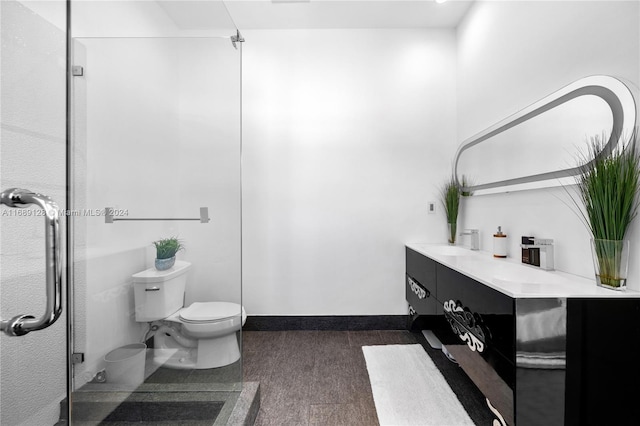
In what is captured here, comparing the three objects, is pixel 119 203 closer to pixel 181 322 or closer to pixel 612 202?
pixel 181 322

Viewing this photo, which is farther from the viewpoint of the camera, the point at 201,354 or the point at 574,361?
the point at 201,354

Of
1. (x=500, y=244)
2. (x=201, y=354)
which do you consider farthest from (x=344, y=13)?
(x=201, y=354)

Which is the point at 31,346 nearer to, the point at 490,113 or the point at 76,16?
the point at 76,16

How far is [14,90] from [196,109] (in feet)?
2.41

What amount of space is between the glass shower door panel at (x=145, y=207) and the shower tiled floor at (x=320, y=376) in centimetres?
37

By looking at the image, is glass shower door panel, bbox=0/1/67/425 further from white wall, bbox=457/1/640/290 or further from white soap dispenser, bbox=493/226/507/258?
white soap dispenser, bbox=493/226/507/258

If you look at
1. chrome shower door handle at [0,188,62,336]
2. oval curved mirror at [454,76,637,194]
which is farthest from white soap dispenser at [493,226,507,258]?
chrome shower door handle at [0,188,62,336]

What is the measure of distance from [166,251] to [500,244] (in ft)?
6.48

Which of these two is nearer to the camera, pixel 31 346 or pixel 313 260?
pixel 31 346

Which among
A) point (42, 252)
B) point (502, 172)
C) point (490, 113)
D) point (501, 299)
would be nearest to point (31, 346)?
point (42, 252)

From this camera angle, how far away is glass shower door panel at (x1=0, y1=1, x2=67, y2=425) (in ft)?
2.76

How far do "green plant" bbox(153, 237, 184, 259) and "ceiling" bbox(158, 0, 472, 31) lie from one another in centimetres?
198

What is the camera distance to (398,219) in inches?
116

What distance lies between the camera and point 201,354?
1524mm
